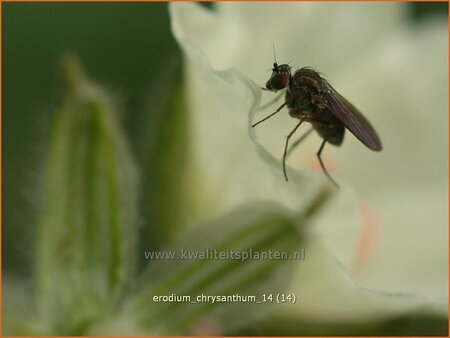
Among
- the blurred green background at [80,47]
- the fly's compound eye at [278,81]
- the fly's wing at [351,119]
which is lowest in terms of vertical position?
the blurred green background at [80,47]

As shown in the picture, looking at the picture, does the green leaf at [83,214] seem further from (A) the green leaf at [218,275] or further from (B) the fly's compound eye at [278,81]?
(B) the fly's compound eye at [278,81]

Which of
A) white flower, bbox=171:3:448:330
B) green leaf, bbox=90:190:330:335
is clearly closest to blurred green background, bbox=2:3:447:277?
white flower, bbox=171:3:448:330

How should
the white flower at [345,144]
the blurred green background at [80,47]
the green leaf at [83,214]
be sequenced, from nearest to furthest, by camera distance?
1. the green leaf at [83,214]
2. the white flower at [345,144]
3. the blurred green background at [80,47]

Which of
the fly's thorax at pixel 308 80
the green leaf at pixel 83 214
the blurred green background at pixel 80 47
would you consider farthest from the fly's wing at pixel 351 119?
the blurred green background at pixel 80 47

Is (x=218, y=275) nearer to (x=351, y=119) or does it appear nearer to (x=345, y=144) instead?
(x=351, y=119)

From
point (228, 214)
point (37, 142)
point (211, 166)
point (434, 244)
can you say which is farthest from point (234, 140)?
point (434, 244)

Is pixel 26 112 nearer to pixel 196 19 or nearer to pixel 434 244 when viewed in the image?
pixel 196 19
